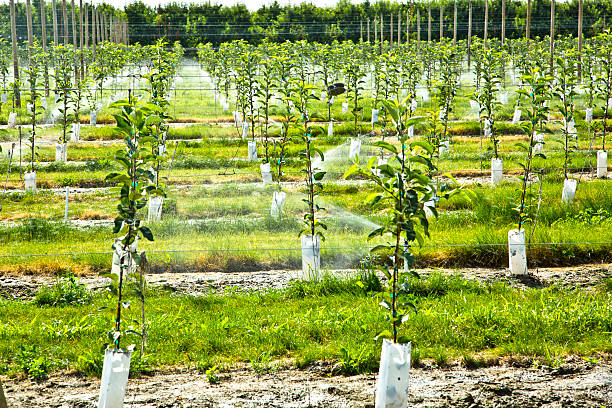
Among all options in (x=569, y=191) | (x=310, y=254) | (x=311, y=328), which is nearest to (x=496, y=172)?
(x=569, y=191)

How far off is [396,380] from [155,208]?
7.21 metres

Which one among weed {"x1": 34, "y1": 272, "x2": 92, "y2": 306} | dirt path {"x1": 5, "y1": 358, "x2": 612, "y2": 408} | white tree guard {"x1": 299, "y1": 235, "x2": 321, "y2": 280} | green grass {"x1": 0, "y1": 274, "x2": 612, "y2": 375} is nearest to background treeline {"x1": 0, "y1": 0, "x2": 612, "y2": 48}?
white tree guard {"x1": 299, "y1": 235, "x2": 321, "y2": 280}

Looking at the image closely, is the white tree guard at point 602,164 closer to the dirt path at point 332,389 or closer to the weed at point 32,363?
the dirt path at point 332,389

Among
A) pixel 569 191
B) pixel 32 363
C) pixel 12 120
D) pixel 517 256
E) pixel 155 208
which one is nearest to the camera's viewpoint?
pixel 32 363

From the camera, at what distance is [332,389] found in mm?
5930

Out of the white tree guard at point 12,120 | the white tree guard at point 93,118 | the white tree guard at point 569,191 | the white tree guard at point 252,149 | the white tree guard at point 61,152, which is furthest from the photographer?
the white tree guard at point 93,118

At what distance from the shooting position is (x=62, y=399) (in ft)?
19.1

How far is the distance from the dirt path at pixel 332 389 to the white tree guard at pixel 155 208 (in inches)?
202

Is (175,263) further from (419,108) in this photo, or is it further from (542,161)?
(419,108)

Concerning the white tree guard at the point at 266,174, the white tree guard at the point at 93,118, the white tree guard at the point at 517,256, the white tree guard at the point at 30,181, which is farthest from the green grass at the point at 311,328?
the white tree guard at the point at 93,118

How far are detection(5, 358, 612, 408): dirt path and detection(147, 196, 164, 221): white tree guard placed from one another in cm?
512

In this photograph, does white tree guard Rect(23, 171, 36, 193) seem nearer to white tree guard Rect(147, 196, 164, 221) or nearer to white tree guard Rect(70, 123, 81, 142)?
white tree guard Rect(147, 196, 164, 221)

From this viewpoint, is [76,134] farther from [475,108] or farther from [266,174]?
[475,108]

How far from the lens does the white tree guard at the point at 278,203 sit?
1134 cm
